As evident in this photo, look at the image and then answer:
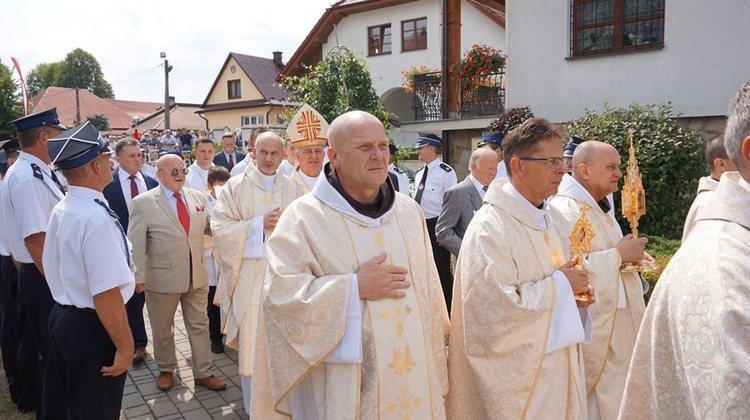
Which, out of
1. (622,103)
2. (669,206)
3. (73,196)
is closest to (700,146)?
(669,206)

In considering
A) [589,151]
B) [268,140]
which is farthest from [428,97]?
[589,151]

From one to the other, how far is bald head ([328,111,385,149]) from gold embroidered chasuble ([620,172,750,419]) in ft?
5.08

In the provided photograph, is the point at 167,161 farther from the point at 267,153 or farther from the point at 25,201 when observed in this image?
the point at 25,201

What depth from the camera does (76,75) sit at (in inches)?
3430

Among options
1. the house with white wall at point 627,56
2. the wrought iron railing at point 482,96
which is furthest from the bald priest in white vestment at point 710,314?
the wrought iron railing at point 482,96

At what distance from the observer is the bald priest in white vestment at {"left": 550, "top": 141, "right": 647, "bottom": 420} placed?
3.63 m

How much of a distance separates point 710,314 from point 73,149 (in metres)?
3.20

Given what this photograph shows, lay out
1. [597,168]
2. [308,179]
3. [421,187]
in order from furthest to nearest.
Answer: [421,187]
[308,179]
[597,168]

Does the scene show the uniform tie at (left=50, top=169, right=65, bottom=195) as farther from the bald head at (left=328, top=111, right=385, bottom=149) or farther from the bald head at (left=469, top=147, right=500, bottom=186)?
the bald head at (left=469, top=147, right=500, bottom=186)

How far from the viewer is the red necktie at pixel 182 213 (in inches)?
224

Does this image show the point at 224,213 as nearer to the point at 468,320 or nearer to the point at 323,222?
the point at 323,222

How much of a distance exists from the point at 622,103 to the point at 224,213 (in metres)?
8.68

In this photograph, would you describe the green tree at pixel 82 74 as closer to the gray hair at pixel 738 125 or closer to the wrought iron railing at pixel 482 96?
the wrought iron railing at pixel 482 96

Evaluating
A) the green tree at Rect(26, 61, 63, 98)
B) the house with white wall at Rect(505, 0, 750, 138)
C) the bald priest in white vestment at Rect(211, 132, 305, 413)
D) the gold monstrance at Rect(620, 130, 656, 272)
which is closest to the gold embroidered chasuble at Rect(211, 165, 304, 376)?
the bald priest in white vestment at Rect(211, 132, 305, 413)
